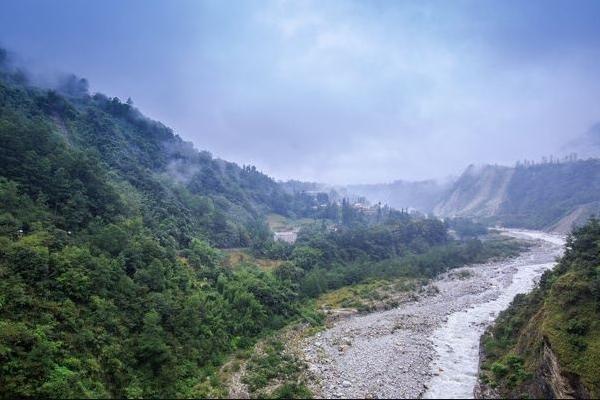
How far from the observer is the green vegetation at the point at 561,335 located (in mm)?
20994

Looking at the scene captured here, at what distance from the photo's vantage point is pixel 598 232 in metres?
30.5

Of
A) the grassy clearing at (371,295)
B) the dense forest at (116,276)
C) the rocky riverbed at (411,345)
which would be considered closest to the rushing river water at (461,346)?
the rocky riverbed at (411,345)

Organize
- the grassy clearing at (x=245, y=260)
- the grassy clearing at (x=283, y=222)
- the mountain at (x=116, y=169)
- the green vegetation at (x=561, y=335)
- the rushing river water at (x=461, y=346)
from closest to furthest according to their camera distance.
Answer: the green vegetation at (x=561, y=335) < the rushing river water at (x=461, y=346) < the mountain at (x=116, y=169) < the grassy clearing at (x=245, y=260) < the grassy clearing at (x=283, y=222)

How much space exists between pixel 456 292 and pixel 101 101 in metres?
106

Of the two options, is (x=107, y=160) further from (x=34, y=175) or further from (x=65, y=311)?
(x=65, y=311)

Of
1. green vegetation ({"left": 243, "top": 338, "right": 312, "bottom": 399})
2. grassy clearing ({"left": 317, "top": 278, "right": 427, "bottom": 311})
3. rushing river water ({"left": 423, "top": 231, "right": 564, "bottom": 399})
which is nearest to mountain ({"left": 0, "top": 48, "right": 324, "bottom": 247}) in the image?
green vegetation ({"left": 243, "top": 338, "right": 312, "bottom": 399})

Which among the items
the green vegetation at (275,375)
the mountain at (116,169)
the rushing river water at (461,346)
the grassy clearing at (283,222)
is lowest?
the green vegetation at (275,375)

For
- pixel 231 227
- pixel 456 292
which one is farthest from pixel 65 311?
pixel 231 227

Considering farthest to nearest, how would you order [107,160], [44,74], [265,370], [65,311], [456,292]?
[44,74] → [107,160] → [456,292] → [265,370] → [65,311]

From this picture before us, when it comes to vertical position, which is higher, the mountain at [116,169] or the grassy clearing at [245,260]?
the mountain at [116,169]

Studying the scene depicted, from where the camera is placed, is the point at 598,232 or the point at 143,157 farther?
the point at 143,157

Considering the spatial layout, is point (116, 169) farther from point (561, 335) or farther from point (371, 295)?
point (561, 335)

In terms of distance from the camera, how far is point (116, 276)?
30141 millimetres

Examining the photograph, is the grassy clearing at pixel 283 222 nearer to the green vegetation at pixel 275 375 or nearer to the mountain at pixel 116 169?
the mountain at pixel 116 169
